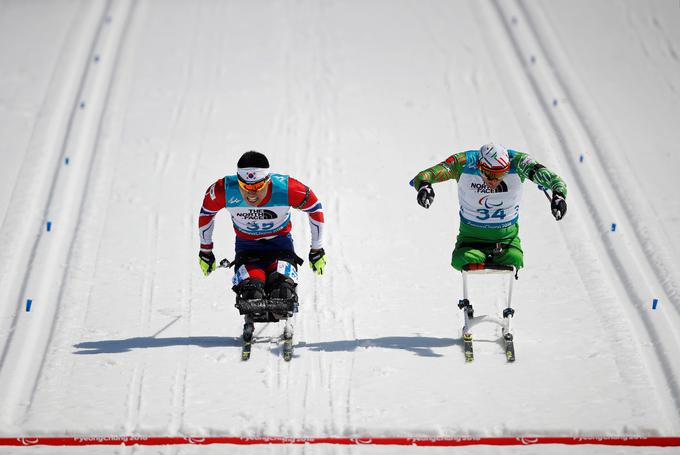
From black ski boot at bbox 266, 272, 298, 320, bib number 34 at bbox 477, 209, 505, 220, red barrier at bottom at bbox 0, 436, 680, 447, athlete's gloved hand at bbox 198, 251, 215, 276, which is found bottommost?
red barrier at bottom at bbox 0, 436, 680, 447

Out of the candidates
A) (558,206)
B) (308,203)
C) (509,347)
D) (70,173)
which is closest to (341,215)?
(308,203)

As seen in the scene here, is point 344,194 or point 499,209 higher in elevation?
point 344,194

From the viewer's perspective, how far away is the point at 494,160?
8.68 meters

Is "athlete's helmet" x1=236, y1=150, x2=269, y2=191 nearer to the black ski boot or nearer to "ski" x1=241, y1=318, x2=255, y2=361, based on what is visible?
the black ski boot

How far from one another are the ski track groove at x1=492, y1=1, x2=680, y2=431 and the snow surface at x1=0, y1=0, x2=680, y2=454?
0.12ft

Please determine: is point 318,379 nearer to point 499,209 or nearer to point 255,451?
point 255,451

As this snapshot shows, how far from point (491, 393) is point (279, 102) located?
7.58 metres

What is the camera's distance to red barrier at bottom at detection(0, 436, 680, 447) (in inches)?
301

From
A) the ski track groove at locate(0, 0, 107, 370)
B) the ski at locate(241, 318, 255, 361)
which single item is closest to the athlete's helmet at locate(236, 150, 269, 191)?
the ski at locate(241, 318, 255, 361)

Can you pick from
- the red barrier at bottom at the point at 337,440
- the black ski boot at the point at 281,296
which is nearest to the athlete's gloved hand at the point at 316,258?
the black ski boot at the point at 281,296

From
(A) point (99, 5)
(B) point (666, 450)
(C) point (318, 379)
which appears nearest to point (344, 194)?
(C) point (318, 379)

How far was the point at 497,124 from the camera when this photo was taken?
544 inches

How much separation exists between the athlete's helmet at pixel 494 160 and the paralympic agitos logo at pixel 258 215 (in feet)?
7.05

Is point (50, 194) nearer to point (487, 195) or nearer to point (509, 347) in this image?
point (487, 195)
